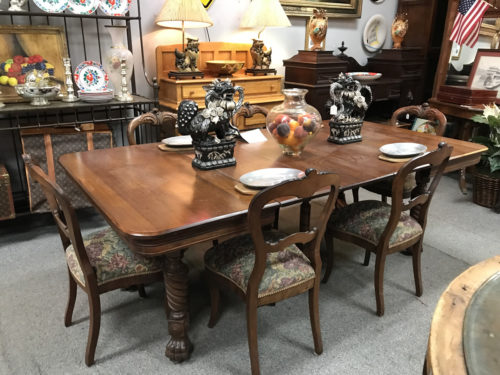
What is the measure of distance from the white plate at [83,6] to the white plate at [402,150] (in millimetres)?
2090

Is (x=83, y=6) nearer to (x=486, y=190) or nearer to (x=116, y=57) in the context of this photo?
(x=116, y=57)

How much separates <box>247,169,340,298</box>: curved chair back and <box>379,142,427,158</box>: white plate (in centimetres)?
63

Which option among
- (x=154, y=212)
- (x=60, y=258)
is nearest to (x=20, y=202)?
(x=60, y=258)

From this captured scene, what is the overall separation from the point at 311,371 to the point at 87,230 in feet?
5.97

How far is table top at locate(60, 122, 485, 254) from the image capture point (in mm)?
1264

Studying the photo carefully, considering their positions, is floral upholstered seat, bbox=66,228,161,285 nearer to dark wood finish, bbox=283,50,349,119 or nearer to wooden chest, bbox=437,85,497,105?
dark wood finish, bbox=283,50,349,119

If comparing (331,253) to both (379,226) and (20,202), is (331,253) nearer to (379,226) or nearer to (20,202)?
(379,226)

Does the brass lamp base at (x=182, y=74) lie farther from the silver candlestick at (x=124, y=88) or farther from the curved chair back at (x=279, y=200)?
the curved chair back at (x=279, y=200)

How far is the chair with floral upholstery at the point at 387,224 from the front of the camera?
1.76m

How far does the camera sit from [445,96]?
3867mm

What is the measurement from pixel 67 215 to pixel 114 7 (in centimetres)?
200

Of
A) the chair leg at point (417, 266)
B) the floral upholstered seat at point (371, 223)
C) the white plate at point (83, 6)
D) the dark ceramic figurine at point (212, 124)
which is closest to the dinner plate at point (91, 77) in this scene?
the white plate at point (83, 6)

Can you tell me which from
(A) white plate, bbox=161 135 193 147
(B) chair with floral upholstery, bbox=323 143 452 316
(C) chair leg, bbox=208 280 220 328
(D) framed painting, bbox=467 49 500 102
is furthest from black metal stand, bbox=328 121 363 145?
(D) framed painting, bbox=467 49 500 102

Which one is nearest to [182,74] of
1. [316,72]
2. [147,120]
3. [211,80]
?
[211,80]
